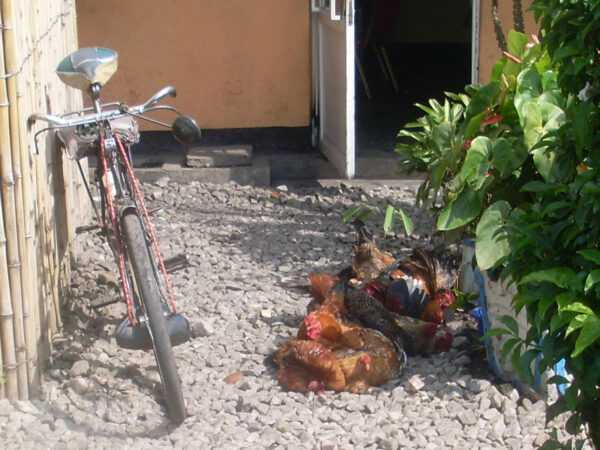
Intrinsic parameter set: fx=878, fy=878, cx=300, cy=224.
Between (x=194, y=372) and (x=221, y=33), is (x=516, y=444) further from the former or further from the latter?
(x=221, y=33)

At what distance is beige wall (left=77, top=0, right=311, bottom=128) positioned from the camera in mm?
7723

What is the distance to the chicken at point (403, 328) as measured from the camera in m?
4.14

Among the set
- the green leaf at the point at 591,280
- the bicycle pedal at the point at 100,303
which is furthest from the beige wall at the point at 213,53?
the green leaf at the point at 591,280

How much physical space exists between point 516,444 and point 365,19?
33.6ft

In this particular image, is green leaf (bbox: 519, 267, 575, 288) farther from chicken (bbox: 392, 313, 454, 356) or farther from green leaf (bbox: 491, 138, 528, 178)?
chicken (bbox: 392, 313, 454, 356)

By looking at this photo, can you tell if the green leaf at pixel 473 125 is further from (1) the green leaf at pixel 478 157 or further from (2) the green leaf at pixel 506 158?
(2) the green leaf at pixel 506 158

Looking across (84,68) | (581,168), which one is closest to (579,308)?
(581,168)

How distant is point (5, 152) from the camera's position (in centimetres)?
352

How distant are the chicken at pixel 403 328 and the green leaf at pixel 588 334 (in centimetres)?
204

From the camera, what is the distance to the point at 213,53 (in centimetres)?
786

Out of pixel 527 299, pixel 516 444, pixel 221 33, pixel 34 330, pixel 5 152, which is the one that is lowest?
pixel 516 444

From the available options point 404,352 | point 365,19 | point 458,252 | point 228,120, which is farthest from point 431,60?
point 404,352

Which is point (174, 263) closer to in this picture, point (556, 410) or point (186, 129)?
point (186, 129)

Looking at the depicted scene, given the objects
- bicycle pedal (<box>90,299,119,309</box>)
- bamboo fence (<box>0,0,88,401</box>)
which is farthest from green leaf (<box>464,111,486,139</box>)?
bicycle pedal (<box>90,299,119,309</box>)
